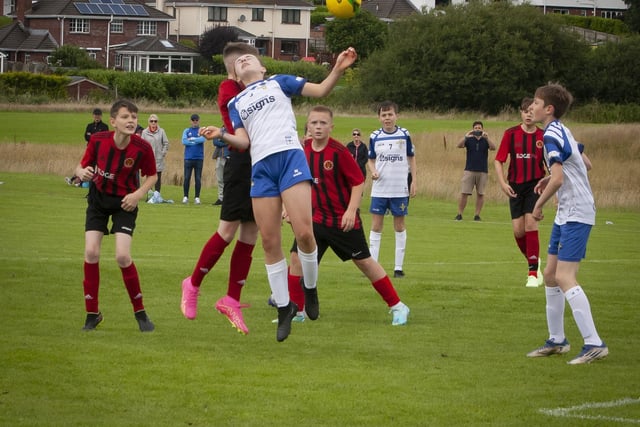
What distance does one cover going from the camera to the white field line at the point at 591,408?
7.27 metres

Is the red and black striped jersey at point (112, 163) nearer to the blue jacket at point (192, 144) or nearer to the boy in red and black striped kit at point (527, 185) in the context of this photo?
the boy in red and black striped kit at point (527, 185)

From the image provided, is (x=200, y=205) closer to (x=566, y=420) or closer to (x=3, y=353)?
(x=3, y=353)

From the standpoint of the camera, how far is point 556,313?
31.5ft

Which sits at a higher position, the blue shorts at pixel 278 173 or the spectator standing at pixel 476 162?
the blue shorts at pixel 278 173

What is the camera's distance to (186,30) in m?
119

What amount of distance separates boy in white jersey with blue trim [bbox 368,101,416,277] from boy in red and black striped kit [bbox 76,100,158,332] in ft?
18.0

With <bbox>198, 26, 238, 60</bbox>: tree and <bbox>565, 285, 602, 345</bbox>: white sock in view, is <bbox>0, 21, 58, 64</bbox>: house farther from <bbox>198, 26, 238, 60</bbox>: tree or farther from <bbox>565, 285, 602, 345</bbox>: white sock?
<bbox>565, 285, 602, 345</bbox>: white sock

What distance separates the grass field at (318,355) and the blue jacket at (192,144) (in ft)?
40.4

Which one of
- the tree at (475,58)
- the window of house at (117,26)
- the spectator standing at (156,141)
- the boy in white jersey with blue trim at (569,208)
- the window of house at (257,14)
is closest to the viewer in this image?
the boy in white jersey with blue trim at (569,208)

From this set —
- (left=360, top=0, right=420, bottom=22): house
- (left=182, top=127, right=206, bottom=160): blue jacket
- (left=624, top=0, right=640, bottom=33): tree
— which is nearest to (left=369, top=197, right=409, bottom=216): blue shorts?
(left=182, top=127, right=206, bottom=160): blue jacket

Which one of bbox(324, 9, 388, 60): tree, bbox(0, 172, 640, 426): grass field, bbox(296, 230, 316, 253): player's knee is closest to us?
bbox(0, 172, 640, 426): grass field

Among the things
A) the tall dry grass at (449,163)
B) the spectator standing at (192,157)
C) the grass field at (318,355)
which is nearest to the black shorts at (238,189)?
the grass field at (318,355)

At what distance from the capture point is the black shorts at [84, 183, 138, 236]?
10.3 meters

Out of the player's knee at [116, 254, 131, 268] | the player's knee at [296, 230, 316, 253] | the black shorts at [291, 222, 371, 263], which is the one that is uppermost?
the player's knee at [296, 230, 316, 253]
